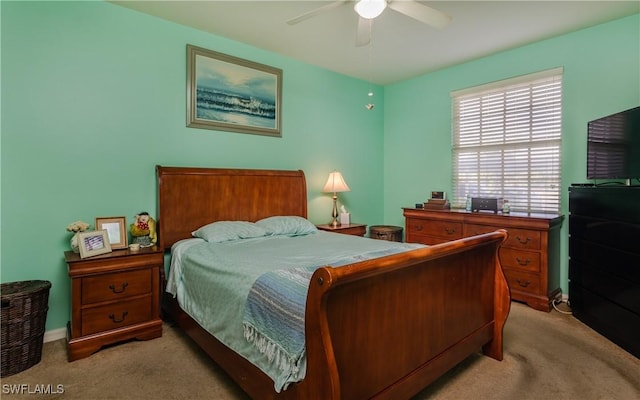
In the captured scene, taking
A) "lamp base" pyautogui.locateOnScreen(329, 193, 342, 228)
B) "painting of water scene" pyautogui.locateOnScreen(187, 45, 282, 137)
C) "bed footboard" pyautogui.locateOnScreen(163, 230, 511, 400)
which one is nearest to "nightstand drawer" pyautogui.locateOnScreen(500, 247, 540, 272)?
"bed footboard" pyautogui.locateOnScreen(163, 230, 511, 400)

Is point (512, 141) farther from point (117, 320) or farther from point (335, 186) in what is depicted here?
point (117, 320)

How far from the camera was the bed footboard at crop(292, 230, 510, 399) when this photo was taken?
3.90 ft

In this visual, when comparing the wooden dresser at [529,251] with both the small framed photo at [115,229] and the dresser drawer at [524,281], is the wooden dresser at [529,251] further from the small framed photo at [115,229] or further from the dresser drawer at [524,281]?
the small framed photo at [115,229]

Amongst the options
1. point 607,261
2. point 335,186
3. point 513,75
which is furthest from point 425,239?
point 513,75

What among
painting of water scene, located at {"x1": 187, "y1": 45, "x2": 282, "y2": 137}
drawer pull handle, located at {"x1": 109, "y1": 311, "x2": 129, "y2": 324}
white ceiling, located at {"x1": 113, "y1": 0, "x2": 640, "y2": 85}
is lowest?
drawer pull handle, located at {"x1": 109, "y1": 311, "x2": 129, "y2": 324}

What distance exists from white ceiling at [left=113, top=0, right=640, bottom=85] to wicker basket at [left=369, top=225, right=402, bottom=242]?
2114 mm

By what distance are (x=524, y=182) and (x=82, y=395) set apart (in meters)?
4.17

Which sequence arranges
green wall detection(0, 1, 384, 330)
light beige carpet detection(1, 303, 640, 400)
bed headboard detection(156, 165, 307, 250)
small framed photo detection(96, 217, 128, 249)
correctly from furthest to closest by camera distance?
bed headboard detection(156, 165, 307, 250)
small framed photo detection(96, 217, 128, 249)
green wall detection(0, 1, 384, 330)
light beige carpet detection(1, 303, 640, 400)

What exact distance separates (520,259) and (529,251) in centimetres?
12

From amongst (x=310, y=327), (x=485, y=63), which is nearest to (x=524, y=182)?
(x=485, y=63)

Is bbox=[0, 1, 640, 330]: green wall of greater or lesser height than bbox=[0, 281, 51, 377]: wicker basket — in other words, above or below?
above

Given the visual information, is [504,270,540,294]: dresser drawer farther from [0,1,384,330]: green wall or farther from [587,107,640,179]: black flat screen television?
[0,1,384,330]: green wall

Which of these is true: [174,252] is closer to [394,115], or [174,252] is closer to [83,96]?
[83,96]

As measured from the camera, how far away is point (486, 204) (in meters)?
3.45
